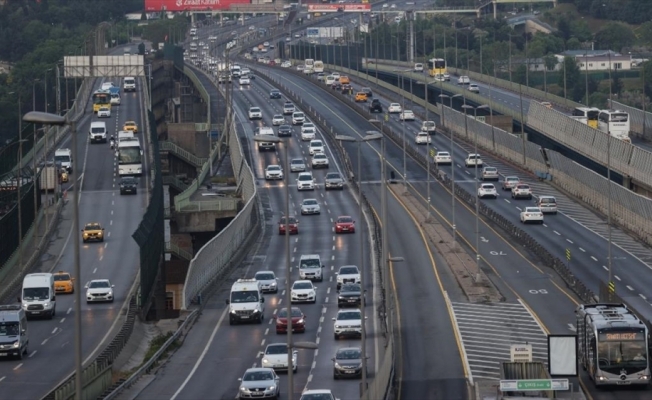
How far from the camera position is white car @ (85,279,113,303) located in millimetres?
74250

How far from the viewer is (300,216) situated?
10262 cm

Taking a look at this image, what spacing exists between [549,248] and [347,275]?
16.9 m

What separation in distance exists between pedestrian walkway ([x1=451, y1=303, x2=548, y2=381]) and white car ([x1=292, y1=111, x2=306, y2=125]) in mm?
81651

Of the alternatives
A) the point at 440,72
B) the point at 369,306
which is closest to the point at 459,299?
the point at 369,306

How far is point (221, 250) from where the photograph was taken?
82250 millimetres

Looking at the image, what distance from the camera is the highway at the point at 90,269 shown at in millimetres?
55656

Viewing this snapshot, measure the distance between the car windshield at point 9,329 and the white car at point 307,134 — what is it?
81731mm

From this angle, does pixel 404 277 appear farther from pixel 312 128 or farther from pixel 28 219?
pixel 312 128

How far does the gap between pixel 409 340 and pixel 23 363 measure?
14721 millimetres

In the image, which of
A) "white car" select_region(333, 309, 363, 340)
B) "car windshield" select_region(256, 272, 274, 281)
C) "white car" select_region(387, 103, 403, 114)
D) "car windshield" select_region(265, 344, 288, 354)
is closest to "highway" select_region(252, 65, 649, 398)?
"white car" select_region(333, 309, 363, 340)

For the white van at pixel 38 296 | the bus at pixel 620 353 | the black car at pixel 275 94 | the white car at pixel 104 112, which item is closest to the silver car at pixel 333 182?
the white van at pixel 38 296

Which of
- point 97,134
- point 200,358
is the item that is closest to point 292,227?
point 200,358

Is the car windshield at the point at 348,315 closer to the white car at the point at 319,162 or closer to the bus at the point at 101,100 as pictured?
the white car at the point at 319,162

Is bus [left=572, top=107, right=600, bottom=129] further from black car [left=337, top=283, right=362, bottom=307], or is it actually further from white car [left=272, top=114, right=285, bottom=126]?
black car [left=337, top=283, right=362, bottom=307]
